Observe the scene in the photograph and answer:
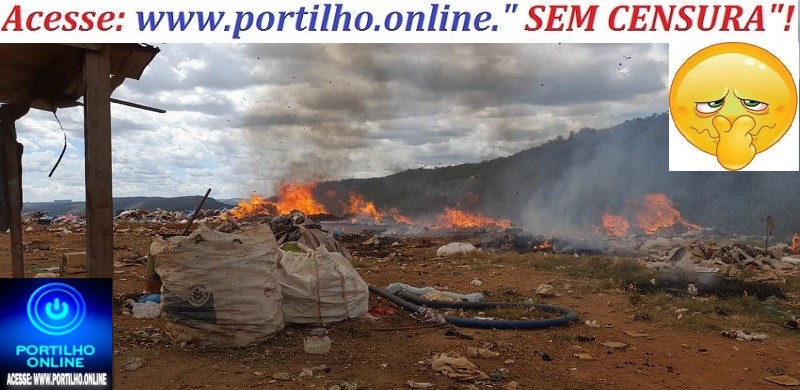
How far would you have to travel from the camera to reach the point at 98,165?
11.6 feet

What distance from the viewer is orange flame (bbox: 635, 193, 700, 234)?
80.8ft

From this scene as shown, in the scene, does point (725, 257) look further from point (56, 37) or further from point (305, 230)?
point (56, 37)

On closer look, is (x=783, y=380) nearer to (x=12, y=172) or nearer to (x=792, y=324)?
(x=792, y=324)

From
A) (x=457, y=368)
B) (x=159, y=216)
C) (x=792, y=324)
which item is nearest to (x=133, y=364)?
(x=457, y=368)

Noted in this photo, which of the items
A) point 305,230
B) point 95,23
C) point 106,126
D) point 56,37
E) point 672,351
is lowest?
point 672,351

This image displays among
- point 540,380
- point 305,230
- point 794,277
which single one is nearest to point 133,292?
point 305,230

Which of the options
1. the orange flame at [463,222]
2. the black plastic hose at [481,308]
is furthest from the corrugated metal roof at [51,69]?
the orange flame at [463,222]

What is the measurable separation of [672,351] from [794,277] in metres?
6.57

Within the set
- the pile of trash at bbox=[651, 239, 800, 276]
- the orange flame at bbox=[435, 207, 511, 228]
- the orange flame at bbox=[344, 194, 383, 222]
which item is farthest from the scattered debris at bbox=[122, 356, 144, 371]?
the orange flame at bbox=[344, 194, 383, 222]

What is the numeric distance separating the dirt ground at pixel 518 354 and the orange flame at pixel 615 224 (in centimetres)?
1675

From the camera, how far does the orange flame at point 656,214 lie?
2464cm

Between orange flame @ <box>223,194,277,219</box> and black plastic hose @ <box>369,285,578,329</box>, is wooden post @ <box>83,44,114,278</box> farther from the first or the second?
orange flame @ <box>223,194,277,219</box>

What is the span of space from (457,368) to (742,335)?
12.2ft

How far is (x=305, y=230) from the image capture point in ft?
29.6
